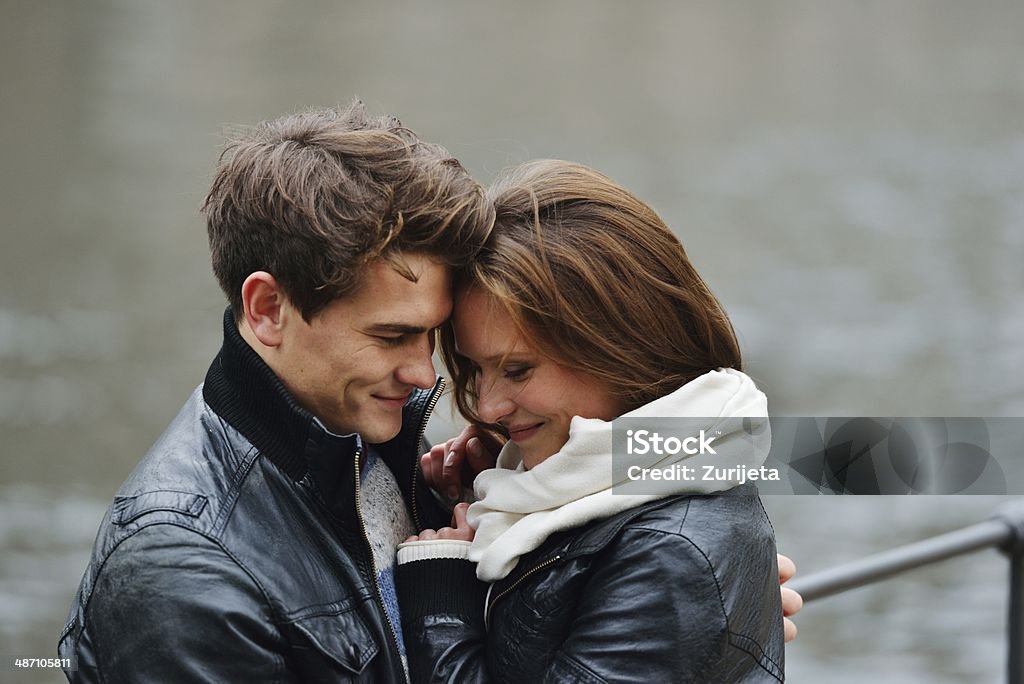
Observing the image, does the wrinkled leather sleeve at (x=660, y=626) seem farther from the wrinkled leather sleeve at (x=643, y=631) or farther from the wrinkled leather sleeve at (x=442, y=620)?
the wrinkled leather sleeve at (x=442, y=620)

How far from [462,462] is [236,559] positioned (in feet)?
2.18

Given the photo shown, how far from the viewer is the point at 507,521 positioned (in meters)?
2.37

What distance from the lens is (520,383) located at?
7.86ft

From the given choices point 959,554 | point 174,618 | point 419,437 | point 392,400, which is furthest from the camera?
point 959,554

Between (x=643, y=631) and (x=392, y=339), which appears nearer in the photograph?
(x=643, y=631)

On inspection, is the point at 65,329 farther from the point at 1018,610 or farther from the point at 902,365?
the point at 1018,610

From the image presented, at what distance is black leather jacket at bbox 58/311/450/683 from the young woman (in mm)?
158

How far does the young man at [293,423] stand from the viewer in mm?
2047

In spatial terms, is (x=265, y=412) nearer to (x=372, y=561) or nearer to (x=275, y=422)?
(x=275, y=422)

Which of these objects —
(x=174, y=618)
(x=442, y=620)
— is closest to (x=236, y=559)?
(x=174, y=618)

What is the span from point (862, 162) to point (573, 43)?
3.05 meters

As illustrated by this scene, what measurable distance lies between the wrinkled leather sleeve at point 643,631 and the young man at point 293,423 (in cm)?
21

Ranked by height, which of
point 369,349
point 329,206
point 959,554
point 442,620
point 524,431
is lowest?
point 959,554

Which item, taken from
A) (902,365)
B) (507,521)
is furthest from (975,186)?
(507,521)
